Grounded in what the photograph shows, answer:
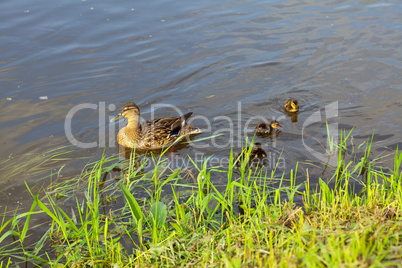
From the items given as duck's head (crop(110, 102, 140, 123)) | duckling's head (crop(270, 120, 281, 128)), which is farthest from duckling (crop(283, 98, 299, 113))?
duck's head (crop(110, 102, 140, 123))

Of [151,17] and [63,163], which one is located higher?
[151,17]

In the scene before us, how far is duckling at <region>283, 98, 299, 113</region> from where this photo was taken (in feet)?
19.5

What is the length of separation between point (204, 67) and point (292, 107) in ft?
6.45

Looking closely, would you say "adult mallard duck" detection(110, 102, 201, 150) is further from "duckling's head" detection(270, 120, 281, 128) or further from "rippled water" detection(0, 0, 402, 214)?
"duckling's head" detection(270, 120, 281, 128)

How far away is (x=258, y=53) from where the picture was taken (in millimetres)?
7609

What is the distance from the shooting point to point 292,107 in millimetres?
5941

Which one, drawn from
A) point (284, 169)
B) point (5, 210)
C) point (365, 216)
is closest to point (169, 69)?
point (284, 169)

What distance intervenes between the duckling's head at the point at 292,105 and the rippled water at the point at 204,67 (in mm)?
155

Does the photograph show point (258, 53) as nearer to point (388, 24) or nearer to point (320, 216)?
point (388, 24)

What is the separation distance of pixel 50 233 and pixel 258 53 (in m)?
5.20

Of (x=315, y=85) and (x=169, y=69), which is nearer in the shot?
(x=315, y=85)

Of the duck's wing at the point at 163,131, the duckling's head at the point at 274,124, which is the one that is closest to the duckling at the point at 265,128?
the duckling's head at the point at 274,124

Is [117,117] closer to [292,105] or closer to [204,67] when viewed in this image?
[204,67]

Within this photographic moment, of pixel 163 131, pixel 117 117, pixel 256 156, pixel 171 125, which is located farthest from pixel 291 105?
pixel 117 117
